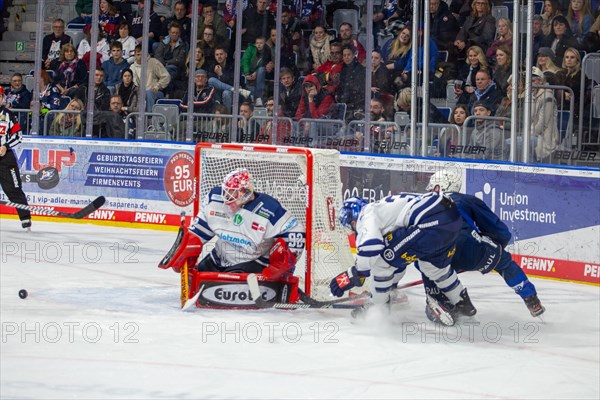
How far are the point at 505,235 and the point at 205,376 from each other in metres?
2.26

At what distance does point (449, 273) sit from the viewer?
617cm

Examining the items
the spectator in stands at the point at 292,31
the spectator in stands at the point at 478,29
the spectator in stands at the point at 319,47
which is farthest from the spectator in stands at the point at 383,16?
the spectator in stands at the point at 292,31

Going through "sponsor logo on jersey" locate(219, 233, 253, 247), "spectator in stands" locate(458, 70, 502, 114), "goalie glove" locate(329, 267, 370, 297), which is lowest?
"goalie glove" locate(329, 267, 370, 297)

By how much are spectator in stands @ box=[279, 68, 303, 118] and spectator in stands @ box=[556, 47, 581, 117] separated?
2980 millimetres

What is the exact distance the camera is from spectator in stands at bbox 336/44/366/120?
9.70 meters

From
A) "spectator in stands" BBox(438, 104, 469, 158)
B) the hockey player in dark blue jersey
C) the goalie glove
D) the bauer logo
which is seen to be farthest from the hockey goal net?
"spectator in stands" BBox(438, 104, 469, 158)

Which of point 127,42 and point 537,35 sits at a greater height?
point 127,42

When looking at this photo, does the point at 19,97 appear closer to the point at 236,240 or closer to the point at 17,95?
the point at 17,95

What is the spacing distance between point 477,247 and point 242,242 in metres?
1.39

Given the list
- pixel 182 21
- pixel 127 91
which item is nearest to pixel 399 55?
pixel 182 21

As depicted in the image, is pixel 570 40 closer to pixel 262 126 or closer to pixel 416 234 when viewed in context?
pixel 416 234

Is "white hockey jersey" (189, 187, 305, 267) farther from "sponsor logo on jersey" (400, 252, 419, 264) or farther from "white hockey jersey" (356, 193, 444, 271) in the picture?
"sponsor logo on jersey" (400, 252, 419, 264)

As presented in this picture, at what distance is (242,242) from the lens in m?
6.53

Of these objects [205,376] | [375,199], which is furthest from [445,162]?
[205,376]
